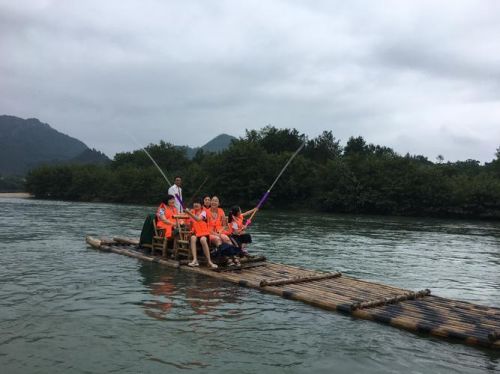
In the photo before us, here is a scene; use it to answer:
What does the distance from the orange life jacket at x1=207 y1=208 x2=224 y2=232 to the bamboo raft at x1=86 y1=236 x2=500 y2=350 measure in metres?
1.20

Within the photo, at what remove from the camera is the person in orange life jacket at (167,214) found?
1572 cm

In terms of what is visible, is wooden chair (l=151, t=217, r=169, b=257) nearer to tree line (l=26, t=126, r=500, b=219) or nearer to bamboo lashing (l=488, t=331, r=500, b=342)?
bamboo lashing (l=488, t=331, r=500, b=342)

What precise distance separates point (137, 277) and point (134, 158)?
11453 cm

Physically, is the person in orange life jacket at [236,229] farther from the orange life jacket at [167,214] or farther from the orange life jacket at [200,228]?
the orange life jacket at [167,214]

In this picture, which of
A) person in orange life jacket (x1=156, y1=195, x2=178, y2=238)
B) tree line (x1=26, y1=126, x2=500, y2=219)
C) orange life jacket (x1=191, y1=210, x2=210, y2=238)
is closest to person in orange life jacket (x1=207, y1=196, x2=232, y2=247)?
orange life jacket (x1=191, y1=210, x2=210, y2=238)

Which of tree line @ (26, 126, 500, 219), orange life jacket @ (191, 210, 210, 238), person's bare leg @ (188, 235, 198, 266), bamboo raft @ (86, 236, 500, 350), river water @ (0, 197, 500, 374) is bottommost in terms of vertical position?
river water @ (0, 197, 500, 374)

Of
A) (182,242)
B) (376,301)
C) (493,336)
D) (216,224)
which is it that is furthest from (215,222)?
(493,336)

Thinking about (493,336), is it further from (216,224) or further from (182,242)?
(182,242)

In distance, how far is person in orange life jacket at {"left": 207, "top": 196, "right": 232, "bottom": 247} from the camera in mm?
14301

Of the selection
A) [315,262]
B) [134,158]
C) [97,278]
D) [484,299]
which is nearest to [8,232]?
[97,278]

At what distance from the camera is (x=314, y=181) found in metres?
70.1

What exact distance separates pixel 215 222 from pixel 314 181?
56383 millimetres

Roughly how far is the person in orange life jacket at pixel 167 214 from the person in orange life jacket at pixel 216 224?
5.55 ft

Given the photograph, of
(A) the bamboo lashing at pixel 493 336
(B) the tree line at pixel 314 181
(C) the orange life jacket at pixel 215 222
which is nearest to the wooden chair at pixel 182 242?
(C) the orange life jacket at pixel 215 222
